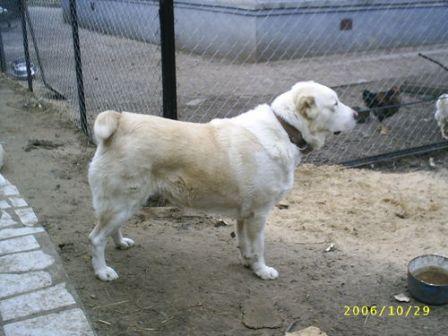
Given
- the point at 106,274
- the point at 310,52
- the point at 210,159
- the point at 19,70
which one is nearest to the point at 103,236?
the point at 106,274

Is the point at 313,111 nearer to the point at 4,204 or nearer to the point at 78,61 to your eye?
the point at 4,204

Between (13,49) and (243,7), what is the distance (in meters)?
5.07

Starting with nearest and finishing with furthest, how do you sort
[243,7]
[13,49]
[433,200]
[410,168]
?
1. [433,200]
2. [410,168]
3. [243,7]
4. [13,49]

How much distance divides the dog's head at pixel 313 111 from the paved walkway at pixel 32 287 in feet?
5.46

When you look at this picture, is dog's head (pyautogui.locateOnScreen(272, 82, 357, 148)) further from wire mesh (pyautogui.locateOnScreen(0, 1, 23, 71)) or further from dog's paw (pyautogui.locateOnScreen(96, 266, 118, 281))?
wire mesh (pyautogui.locateOnScreen(0, 1, 23, 71))

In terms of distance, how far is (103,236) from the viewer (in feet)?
9.82

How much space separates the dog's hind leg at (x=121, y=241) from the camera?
3.48 metres

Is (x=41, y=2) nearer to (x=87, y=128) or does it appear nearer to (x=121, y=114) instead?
(x=87, y=128)

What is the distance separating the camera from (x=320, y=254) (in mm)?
3643

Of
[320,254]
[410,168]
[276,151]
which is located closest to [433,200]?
[410,168]

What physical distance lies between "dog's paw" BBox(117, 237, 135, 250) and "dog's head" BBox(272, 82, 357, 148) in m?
1.41

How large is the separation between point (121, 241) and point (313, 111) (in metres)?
1.61

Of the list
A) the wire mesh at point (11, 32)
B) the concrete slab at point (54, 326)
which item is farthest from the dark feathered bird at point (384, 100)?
the wire mesh at point (11, 32)
